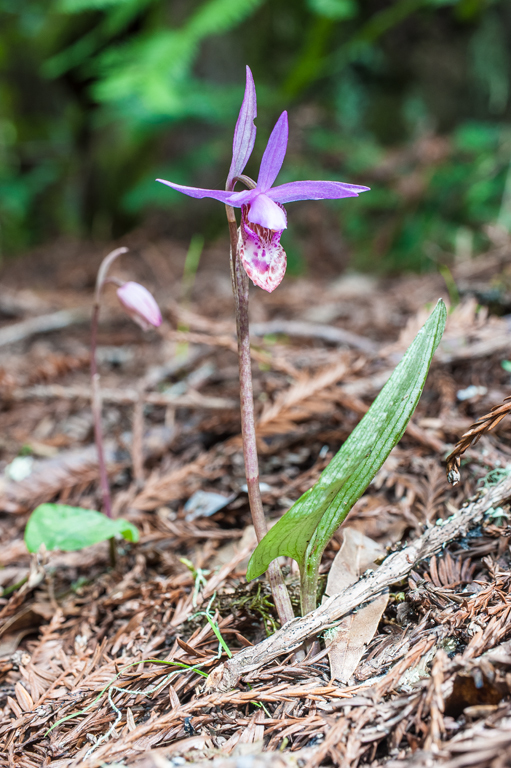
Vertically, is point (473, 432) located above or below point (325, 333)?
below

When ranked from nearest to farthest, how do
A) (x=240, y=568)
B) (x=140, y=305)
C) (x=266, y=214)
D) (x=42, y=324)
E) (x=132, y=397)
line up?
(x=266, y=214)
(x=240, y=568)
(x=140, y=305)
(x=132, y=397)
(x=42, y=324)

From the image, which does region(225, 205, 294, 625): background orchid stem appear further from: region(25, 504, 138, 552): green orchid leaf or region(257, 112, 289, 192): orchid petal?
region(25, 504, 138, 552): green orchid leaf

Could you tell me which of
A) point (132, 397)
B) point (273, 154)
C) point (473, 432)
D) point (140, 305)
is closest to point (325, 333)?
point (132, 397)

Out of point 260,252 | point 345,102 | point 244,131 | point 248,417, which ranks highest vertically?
point 345,102

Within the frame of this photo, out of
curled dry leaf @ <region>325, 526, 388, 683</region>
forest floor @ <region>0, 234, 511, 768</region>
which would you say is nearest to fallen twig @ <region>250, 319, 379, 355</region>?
forest floor @ <region>0, 234, 511, 768</region>

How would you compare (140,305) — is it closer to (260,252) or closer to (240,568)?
(260,252)
